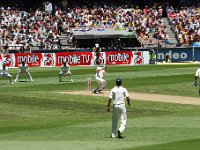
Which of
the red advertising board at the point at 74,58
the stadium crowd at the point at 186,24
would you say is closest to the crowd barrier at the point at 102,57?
the red advertising board at the point at 74,58

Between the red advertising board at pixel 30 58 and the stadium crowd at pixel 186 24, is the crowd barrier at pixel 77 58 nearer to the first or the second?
the red advertising board at pixel 30 58

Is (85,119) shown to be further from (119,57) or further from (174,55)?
(174,55)

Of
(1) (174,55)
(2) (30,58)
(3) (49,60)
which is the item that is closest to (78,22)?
(1) (174,55)

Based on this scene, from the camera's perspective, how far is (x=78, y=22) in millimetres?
83312

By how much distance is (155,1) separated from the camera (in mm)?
93312

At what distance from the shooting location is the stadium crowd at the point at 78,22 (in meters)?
77.9

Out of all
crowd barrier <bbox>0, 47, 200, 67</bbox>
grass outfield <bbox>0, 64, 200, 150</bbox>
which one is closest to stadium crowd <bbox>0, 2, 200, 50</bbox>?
crowd barrier <bbox>0, 47, 200, 67</bbox>

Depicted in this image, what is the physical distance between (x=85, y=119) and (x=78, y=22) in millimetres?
52440

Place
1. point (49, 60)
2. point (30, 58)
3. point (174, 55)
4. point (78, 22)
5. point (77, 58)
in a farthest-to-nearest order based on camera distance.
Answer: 1. point (78, 22)
2. point (174, 55)
3. point (77, 58)
4. point (49, 60)
5. point (30, 58)

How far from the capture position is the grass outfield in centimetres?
2359

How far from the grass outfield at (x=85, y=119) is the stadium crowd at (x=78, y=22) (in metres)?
22.8

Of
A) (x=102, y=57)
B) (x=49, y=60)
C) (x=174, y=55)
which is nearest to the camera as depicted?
(x=49, y=60)

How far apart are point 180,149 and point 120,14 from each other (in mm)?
65226

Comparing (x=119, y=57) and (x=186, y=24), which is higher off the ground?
(x=186, y=24)
